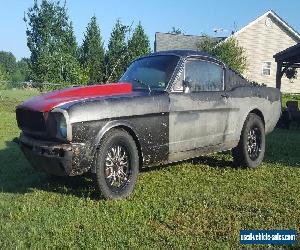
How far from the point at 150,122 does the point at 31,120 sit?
4.87ft

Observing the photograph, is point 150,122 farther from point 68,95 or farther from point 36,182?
point 36,182

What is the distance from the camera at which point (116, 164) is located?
5.19 meters

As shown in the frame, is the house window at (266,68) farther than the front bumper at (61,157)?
Yes

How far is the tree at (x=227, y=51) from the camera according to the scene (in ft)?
103

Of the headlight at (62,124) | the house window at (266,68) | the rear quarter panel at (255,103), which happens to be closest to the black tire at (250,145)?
the rear quarter panel at (255,103)

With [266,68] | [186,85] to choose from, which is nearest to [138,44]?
[266,68]

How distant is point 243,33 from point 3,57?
4282 inches

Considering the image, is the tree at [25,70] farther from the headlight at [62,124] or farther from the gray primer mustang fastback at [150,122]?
the headlight at [62,124]

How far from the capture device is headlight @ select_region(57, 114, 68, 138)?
470cm

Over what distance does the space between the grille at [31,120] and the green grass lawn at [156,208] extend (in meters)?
0.89

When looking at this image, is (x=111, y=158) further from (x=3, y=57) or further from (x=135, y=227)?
(x=3, y=57)

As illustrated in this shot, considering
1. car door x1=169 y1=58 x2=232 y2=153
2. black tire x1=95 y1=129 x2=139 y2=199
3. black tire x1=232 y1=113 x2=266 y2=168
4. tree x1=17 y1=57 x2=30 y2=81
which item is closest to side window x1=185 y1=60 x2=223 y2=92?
car door x1=169 y1=58 x2=232 y2=153

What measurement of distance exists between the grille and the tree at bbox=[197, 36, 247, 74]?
25.9m

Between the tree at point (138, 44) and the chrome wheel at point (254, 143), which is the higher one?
the tree at point (138, 44)
